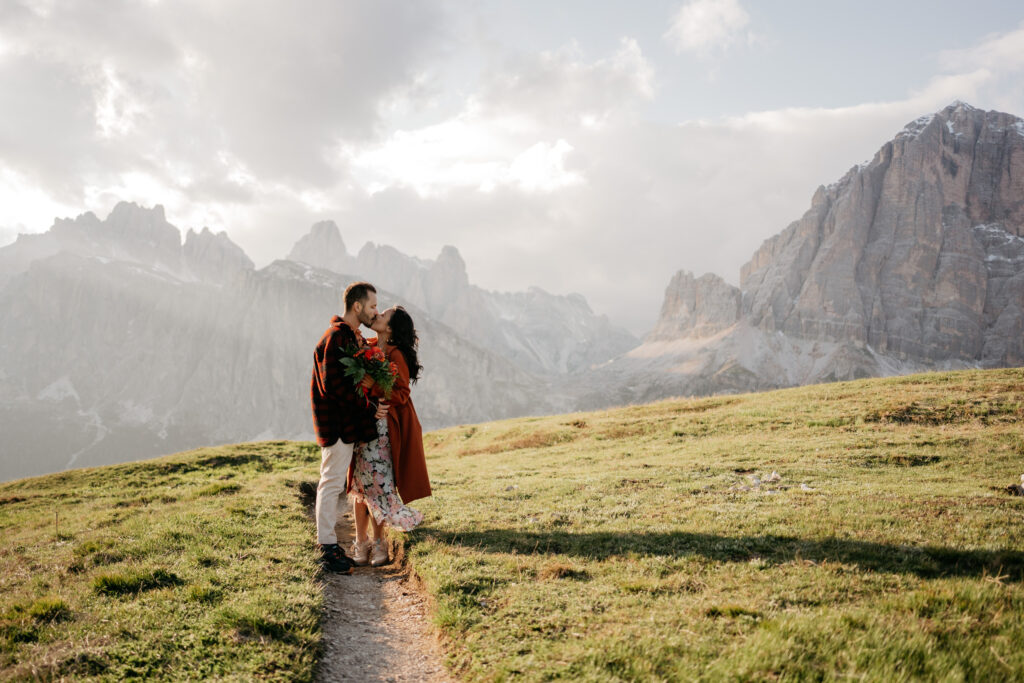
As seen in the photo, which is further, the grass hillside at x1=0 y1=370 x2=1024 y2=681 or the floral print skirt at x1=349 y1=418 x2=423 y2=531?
the floral print skirt at x1=349 y1=418 x2=423 y2=531

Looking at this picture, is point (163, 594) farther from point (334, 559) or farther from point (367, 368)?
point (367, 368)

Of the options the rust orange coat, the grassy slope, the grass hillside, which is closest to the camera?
the grassy slope

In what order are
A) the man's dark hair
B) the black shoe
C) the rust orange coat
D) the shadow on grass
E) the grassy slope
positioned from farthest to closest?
the rust orange coat, the man's dark hair, the black shoe, the shadow on grass, the grassy slope

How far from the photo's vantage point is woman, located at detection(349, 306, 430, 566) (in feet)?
33.9

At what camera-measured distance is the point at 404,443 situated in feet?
34.6

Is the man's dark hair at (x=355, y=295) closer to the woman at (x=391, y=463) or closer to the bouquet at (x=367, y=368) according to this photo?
the woman at (x=391, y=463)

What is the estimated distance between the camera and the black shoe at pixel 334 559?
32.0 ft

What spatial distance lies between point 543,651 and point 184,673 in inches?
156

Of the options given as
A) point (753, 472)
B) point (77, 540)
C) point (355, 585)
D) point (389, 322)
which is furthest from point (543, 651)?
point (753, 472)

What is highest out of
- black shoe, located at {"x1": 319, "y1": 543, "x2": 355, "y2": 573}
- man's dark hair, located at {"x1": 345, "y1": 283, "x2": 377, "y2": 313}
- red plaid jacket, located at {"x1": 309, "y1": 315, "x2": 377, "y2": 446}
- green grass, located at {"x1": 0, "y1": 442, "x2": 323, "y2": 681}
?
man's dark hair, located at {"x1": 345, "y1": 283, "x2": 377, "y2": 313}

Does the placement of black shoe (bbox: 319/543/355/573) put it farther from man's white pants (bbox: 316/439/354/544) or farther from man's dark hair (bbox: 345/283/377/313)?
man's dark hair (bbox: 345/283/377/313)

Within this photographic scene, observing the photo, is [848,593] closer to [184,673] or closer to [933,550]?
[933,550]

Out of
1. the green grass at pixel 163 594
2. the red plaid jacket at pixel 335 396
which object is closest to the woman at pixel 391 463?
the red plaid jacket at pixel 335 396

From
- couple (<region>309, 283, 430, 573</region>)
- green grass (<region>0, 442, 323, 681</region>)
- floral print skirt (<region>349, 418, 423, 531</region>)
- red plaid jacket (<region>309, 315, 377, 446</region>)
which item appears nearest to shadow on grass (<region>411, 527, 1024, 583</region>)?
floral print skirt (<region>349, 418, 423, 531</region>)
